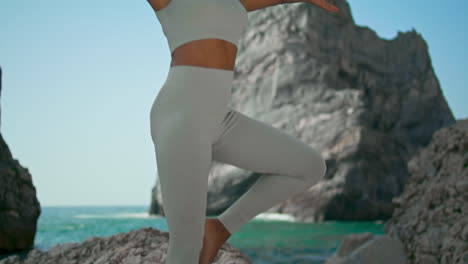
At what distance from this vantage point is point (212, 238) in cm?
198

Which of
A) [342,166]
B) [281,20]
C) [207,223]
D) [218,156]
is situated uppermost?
[281,20]

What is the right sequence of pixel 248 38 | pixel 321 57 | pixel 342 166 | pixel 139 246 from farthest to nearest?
pixel 248 38
pixel 321 57
pixel 342 166
pixel 139 246

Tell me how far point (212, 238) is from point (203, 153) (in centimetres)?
43

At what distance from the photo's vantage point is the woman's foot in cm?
196

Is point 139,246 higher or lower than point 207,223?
lower

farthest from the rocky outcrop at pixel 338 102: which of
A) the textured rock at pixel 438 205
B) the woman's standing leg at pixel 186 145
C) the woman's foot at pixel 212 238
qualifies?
the woman's standing leg at pixel 186 145

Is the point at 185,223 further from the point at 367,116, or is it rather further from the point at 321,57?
the point at 321,57

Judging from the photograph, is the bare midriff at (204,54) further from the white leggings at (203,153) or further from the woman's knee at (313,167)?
the woman's knee at (313,167)

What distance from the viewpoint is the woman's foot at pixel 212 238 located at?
6.43 ft

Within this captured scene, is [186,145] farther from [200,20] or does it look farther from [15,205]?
[15,205]

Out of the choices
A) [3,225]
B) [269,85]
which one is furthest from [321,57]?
[3,225]

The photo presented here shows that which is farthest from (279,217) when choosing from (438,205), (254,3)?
(254,3)

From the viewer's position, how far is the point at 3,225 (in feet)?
23.3

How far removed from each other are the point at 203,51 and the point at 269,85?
2138 centimetres
